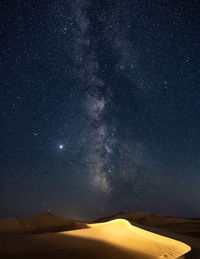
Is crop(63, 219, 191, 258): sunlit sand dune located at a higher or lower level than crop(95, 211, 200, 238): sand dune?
lower

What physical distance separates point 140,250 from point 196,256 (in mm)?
1873

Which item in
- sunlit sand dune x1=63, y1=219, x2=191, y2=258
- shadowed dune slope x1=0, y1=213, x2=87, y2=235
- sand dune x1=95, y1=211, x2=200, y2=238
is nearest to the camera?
sunlit sand dune x1=63, y1=219, x2=191, y2=258

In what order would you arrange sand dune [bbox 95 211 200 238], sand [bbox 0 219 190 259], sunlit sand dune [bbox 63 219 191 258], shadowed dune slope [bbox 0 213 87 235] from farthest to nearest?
shadowed dune slope [bbox 0 213 87 235], sand dune [bbox 95 211 200 238], sunlit sand dune [bbox 63 219 191 258], sand [bbox 0 219 190 259]

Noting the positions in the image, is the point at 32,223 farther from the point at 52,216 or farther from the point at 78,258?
the point at 78,258

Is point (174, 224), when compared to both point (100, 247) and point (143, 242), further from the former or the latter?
point (100, 247)

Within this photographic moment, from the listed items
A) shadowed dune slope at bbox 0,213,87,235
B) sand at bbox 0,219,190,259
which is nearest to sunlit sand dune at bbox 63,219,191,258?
sand at bbox 0,219,190,259

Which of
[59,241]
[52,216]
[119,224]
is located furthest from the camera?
[52,216]

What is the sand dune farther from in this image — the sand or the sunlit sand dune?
the sand

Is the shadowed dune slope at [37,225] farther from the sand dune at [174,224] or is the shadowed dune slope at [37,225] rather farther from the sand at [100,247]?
the sand at [100,247]

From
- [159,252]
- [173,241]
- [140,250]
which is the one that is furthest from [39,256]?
[173,241]

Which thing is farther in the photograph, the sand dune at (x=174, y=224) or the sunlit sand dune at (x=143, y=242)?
the sand dune at (x=174, y=224)

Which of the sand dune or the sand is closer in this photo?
the sand

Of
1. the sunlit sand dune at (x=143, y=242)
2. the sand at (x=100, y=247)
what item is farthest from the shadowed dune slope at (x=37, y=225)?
the sand at (x=100, y=247)

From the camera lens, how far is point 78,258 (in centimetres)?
658
